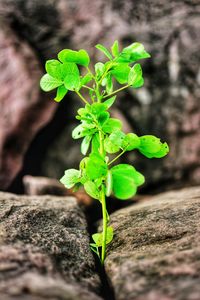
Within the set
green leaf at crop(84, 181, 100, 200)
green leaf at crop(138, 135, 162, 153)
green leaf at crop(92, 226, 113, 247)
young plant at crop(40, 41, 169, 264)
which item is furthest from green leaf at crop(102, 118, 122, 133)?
green leaf at crop(92, 226, 113, 247)

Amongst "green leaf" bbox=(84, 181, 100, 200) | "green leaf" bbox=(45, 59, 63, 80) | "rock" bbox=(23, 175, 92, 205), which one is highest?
"green leaf" bbox=(45, 59, 63, 80)

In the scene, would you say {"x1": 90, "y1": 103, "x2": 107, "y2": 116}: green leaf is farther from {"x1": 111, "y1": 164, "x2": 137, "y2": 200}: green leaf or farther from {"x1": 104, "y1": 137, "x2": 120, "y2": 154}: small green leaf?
{"x1": 111, "y1": 164, "x2": 137, "y2": 200}: green leaf

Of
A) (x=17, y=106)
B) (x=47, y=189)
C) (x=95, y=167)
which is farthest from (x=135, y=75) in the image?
(x=17, y=106)

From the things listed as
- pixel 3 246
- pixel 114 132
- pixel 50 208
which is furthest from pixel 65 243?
pixel 114 132

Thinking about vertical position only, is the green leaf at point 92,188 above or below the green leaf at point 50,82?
below

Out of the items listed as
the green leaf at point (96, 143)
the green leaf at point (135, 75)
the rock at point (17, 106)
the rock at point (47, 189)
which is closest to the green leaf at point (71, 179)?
the green leaf at point (96, 143)

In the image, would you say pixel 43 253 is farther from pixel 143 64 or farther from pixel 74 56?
pixel 143 64

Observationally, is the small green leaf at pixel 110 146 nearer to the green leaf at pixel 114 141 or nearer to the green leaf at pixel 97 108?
the green leaf at pixel 114 141
